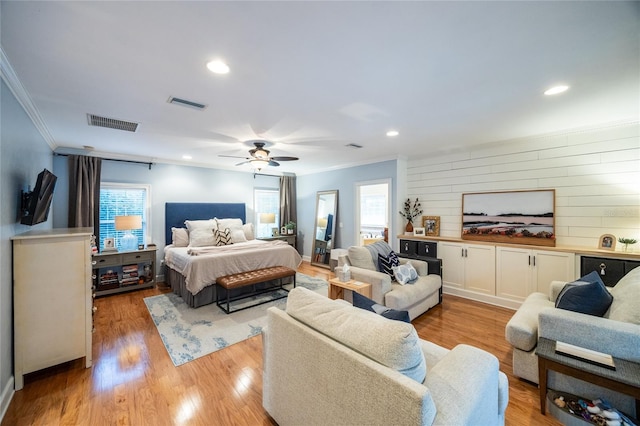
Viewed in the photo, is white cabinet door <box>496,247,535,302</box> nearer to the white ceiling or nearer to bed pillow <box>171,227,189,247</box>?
the white ceiling

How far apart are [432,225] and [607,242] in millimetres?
2222

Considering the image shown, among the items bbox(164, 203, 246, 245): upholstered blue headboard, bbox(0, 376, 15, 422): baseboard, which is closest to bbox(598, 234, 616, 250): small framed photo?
bbox(0, 376, 15, 422): baseboard

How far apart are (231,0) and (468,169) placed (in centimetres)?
436

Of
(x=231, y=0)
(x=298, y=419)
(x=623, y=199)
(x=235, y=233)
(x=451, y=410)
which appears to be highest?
(x=231, y=0)

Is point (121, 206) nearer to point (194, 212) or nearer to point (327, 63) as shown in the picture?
point (194, 212)

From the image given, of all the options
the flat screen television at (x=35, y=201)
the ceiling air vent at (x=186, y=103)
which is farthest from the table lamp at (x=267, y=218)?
the flat screen television at (x=35, y=201)

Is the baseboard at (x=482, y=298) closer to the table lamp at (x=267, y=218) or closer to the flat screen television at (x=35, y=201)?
the table lamp at (x=267, y=218)

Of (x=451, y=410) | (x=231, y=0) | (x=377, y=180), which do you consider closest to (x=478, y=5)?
(x=231, y=0)

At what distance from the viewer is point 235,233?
5359 millimetres

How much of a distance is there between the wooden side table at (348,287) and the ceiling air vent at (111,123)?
10.6ft

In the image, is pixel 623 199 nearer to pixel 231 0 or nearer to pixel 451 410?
pixel 451 410

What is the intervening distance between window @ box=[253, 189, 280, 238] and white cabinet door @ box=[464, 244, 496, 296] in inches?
177

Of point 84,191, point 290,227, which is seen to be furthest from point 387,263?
point 84,191

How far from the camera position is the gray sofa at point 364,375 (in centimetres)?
99
